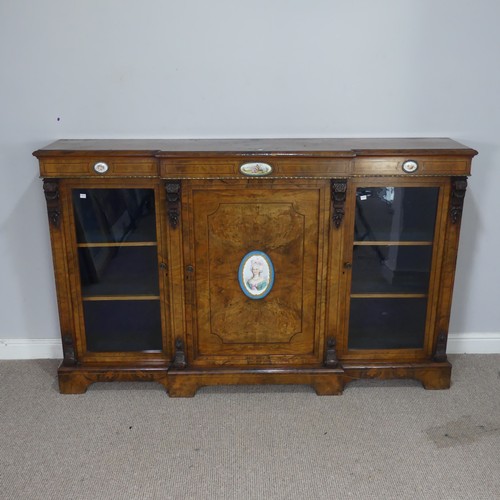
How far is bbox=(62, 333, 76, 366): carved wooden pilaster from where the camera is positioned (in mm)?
2410

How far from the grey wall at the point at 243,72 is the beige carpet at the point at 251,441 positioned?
36.1 inches

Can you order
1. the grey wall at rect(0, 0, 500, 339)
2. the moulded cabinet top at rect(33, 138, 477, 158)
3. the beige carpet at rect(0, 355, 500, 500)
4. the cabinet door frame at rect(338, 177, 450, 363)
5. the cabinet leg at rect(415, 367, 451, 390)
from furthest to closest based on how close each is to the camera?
1. the cabinet leg at rect(415, 367, 451, 390)
2. the grey wall at rect(0, 0, 500, 339)
3. the cabinet door frame at rect(338, 177, 450, 363)
4. the moulded cabinet top at rect(33, 138, 477, 158)
5. the beige carpet at rect(0, 355, 500, 500)

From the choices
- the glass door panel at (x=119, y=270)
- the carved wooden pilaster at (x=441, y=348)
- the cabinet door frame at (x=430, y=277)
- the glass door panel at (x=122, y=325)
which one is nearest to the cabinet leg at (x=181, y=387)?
the glass door panel at (x=122, y=325)

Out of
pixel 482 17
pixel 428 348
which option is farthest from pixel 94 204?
pixel 482 17

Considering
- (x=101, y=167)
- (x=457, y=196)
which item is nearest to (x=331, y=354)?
(x=457, y=196)

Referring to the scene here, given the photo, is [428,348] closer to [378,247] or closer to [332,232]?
[378,247]

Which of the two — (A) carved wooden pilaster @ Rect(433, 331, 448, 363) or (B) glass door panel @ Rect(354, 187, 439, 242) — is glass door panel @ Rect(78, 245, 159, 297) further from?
(A) carved wooden pilaster @ Rect(433, 331, 448, 363)

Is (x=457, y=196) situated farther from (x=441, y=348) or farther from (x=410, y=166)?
(x=441, y=348)

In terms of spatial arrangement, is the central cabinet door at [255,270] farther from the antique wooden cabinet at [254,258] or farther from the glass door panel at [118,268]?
the glass door panel at [118,268]

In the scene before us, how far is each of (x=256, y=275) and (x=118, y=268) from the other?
560 mm

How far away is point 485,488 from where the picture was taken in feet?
6.31

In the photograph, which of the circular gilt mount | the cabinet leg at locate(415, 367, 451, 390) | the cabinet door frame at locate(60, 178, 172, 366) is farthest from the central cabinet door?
the cabinet leg at locate(415, 367, 451, 390)

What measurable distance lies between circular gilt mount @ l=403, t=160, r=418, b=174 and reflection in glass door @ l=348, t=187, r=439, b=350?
90mm

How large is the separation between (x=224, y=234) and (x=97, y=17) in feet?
3.26
